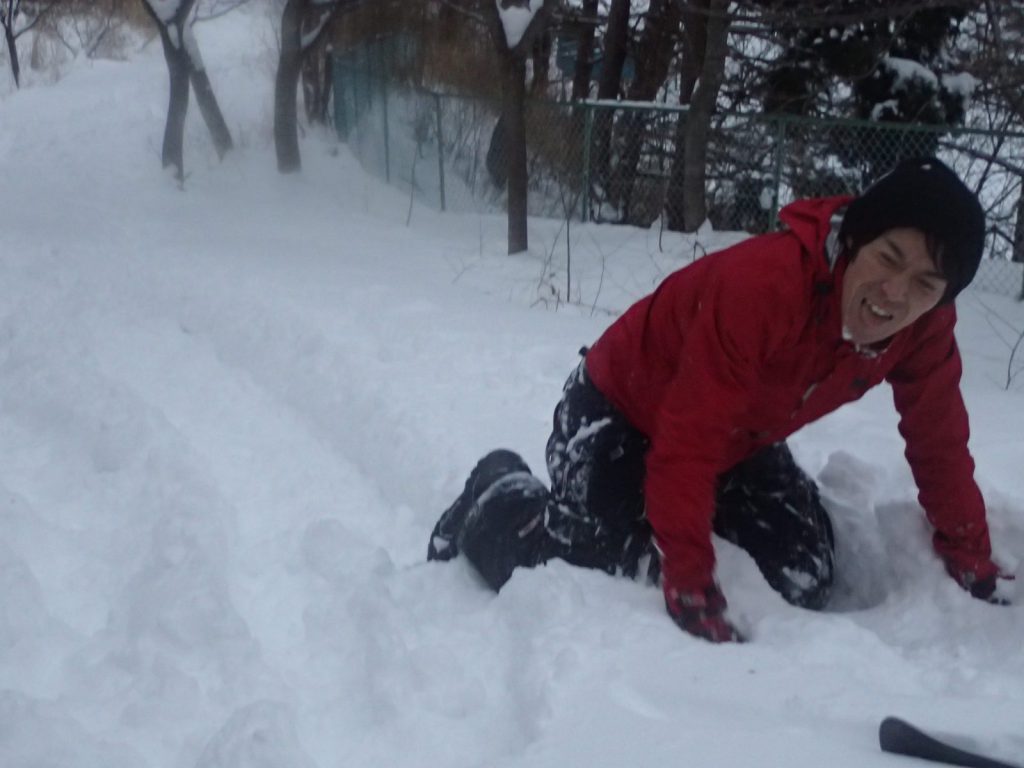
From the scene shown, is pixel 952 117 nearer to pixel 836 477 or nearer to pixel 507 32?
pixel 507 32

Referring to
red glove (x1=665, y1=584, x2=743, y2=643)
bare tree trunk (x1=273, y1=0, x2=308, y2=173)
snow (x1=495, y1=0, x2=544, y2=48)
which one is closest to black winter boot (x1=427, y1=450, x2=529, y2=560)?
red glove (x1=665, y1=584, x2=743, y2=643)

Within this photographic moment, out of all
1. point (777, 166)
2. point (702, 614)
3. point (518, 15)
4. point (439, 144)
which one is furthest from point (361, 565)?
point (439, 144)

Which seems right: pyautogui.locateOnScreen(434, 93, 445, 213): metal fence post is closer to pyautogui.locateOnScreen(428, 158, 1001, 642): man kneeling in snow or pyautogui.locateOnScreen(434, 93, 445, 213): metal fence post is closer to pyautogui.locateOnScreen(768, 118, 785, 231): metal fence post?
pyautogui.locateOnScreen(768, 118, 785, 231): metal fence post

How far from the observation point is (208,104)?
39.3 feet

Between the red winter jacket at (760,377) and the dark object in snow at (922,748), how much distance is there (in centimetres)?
59

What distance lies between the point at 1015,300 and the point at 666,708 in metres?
7.17

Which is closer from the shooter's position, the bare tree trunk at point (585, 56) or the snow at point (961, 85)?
the snow at point (961, 85)

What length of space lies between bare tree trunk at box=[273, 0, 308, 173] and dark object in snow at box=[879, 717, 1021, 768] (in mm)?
10298

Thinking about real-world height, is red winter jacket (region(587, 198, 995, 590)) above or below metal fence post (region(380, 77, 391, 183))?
above

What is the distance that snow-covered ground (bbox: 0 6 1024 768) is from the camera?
228 centimetres

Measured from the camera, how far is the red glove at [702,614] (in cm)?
246

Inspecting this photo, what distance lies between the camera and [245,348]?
554 cm

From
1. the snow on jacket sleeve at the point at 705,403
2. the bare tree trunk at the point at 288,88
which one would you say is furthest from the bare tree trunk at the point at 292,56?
the snow on jacket sleeve at the point at 705,403

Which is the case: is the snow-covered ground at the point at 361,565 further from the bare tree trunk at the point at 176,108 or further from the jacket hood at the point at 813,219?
the bare tree trunk at the point at 176,108
